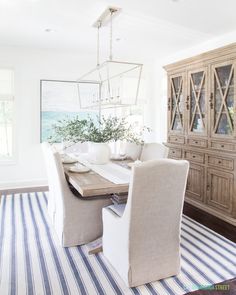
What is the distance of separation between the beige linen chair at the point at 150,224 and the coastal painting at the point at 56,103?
340cm

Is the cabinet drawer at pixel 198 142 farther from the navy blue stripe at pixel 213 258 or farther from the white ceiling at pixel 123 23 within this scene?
the white ceiling at pixel 123 23

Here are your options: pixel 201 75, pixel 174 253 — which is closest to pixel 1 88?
pixel 201 75

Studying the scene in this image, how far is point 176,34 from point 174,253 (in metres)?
3.18

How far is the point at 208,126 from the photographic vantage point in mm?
3898

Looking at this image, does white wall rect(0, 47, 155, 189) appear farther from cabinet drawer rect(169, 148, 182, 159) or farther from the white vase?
cabinet drawer rect(169, 148, 182, 159)

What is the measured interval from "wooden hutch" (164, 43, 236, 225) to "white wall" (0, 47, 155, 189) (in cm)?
221

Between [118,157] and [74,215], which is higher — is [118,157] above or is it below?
above

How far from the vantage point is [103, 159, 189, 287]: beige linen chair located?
2.02m

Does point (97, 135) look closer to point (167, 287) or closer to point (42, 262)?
point (42, 262)

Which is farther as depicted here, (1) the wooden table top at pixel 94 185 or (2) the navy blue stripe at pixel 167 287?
(1) the wooden table top at pixel 94 185

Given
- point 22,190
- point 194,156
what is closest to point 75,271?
point 194,156

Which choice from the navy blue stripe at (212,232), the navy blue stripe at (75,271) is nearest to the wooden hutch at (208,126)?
the navy blue stripe at (212,232)

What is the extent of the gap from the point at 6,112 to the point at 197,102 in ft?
11.3

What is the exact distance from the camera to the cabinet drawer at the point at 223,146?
3510 mm
